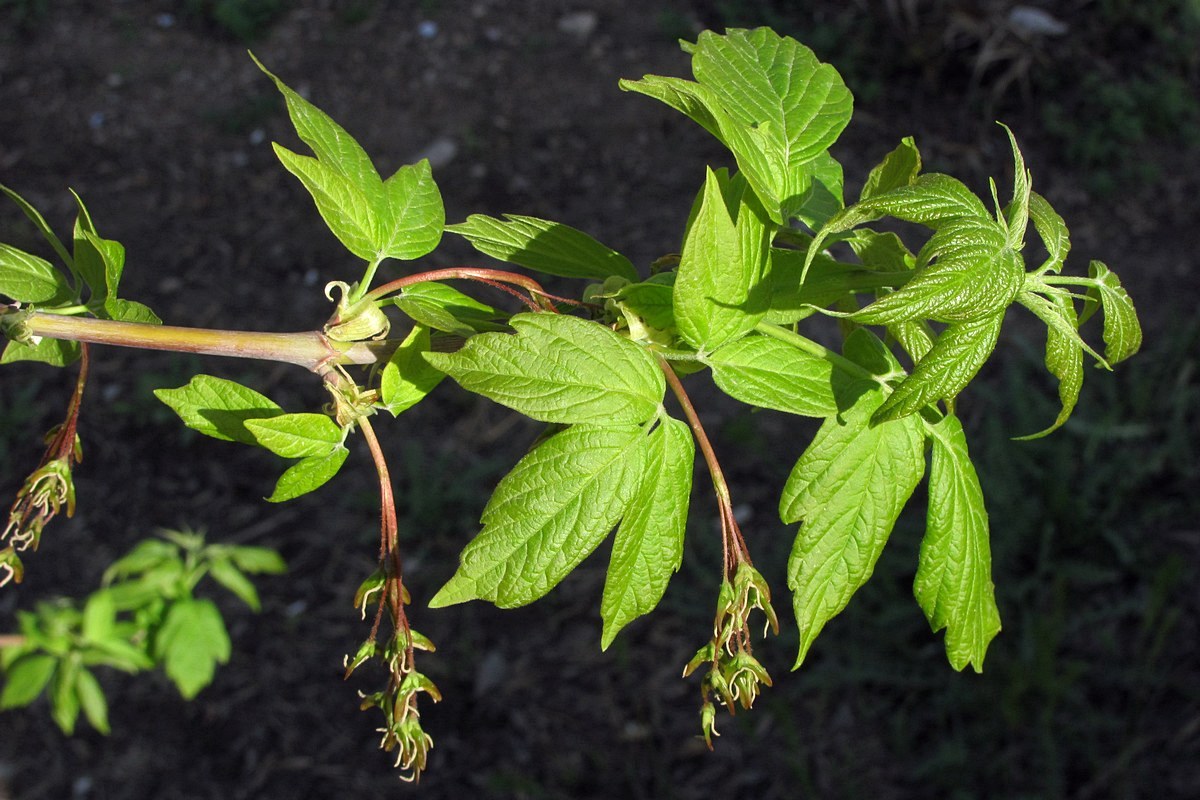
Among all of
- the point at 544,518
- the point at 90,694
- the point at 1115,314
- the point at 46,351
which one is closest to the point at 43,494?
the point at 46,351

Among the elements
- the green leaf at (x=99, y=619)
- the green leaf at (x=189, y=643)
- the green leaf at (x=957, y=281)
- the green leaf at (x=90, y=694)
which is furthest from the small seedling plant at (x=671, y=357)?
the green leaf at (x=90, y=694)

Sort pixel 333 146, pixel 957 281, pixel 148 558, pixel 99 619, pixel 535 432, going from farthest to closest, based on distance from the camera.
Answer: pixel 535 432 < pixel 148 558 < pixel 99 619 < pixel 333 146 < pixel 957 281

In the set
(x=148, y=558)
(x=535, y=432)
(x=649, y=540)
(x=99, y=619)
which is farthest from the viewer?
(x=535, y=432)

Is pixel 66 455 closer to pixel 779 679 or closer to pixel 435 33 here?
pixel 779 679

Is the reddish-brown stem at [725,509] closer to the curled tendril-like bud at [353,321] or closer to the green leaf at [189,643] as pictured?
the curled tendril-like bud at [353,321]

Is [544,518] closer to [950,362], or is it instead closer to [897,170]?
[950,362]

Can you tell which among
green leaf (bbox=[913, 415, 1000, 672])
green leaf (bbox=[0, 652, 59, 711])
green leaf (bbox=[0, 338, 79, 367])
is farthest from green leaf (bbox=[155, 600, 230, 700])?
green leaf (bbox=[913, 415, 1000, 672])
